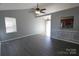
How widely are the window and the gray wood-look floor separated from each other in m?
0.28

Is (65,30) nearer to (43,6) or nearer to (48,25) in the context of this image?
(48,25)

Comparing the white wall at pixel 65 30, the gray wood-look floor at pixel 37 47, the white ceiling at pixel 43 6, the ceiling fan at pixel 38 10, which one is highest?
the white ceiling at pixel 43 6

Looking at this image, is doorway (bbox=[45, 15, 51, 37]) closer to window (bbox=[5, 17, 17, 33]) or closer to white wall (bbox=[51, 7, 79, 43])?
white wall (bbox=[51, 7, 79, 43])

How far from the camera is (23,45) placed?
1.83 m

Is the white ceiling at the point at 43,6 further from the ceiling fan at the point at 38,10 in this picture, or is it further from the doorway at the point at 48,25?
the doorway at the point at 48,25

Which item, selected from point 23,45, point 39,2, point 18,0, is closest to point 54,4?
point 39,2

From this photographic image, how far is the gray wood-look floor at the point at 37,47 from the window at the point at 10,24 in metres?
0.28

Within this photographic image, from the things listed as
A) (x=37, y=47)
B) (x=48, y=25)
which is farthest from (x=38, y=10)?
(x=37, y=47)

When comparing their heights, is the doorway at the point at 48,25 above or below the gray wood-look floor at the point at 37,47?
above

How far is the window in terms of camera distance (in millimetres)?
1762

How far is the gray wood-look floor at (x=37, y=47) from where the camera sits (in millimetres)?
1807

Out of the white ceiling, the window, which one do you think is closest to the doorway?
the white ceiling

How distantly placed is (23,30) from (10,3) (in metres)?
0.60

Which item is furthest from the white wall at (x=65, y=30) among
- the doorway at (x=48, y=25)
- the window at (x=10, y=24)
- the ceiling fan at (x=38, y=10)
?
the window at (x=10, y=24)
